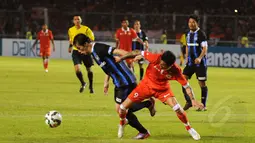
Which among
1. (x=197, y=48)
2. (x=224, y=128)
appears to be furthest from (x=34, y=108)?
(x=224, y=128)

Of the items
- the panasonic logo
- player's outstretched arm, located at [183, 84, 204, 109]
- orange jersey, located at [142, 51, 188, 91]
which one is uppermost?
orange jersey, located at [142, 51, 188, 91]

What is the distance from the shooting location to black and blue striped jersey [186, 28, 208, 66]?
16984mm

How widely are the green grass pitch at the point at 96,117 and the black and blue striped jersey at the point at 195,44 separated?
1.21 m


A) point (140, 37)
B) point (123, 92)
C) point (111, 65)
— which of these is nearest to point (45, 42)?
point (140, 37)

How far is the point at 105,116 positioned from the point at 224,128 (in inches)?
119

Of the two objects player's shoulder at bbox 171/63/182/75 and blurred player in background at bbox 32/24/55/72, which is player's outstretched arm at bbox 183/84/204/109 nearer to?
player's shoulder at bbox 171/63/182/75

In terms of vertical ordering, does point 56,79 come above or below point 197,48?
below

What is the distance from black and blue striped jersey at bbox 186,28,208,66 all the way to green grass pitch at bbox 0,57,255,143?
121 centimetres

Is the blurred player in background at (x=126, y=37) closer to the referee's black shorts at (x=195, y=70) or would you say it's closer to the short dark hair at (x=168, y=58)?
the referee's black shorts at (x=195, y=70)

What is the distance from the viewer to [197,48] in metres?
17.1

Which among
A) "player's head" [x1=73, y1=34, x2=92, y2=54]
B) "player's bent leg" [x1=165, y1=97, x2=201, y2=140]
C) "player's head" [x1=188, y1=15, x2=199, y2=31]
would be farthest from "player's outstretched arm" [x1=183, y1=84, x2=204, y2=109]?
"player's head" [x1=188, y1=15, x2=199, y2=31]

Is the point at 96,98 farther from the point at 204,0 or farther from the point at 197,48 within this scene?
the point at 204,0

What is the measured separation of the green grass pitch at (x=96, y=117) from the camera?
40.7 feet

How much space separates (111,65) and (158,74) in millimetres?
804
